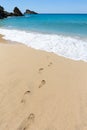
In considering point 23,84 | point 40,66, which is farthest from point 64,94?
point 40,66

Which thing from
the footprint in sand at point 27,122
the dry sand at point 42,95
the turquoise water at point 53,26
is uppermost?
the footprint in sand at point 27,122

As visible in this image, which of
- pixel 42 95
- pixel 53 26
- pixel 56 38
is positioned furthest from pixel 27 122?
pixel 53 26

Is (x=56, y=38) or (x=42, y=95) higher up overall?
(x=42, y=95)

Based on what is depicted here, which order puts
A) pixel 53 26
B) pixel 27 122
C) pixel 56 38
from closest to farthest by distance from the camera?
pixel 27 122 → pixel 56 38 → pixel 53 26

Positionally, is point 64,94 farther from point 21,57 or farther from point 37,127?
point 21,57

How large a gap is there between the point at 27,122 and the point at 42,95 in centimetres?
85

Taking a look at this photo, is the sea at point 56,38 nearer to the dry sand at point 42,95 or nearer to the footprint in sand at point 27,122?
the dry sand at point 42,95

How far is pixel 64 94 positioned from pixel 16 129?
1340 millimetres

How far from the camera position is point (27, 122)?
3137 mm

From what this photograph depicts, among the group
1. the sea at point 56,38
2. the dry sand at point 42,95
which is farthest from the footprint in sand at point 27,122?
the sea at point 56,38

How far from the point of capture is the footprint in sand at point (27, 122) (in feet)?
9.95

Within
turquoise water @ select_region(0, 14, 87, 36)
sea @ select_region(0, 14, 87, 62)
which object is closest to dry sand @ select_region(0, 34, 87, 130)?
sea @ select_region(0, 14, 87, 62)

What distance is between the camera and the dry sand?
3141 millimetres

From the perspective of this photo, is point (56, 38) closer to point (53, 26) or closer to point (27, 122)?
point (27, 122)
